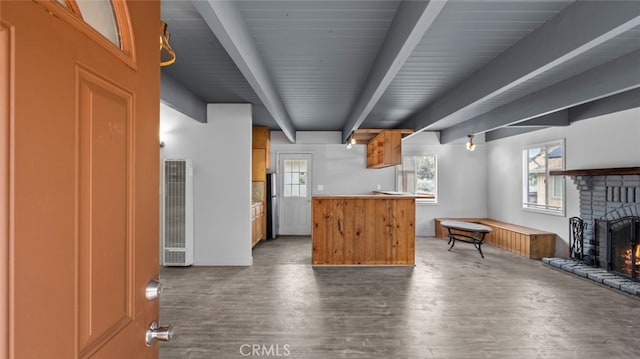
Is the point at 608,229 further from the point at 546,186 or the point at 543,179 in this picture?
the point at 543,179

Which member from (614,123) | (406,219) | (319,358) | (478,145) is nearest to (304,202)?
(406,219)

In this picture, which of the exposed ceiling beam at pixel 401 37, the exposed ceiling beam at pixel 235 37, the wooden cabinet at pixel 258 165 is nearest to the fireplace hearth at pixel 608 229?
the exposed ceiling beam at pixel 401 37

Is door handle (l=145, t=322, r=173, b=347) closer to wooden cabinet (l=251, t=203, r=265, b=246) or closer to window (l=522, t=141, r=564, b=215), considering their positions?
wooden cabinet (l=251, t=203, r=265, b=246)

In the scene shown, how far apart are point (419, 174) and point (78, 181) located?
7027 millimetres

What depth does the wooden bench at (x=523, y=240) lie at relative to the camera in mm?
5051

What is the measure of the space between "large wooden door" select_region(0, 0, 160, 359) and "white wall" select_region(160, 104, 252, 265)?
362 centimetres

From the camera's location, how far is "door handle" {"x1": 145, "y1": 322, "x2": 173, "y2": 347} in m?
0.87

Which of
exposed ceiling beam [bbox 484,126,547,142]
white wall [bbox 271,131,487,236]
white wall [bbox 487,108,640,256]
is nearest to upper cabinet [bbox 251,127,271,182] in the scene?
white wall [bbox 271,131,487,236]

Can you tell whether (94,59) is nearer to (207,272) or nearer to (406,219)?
(207,272)

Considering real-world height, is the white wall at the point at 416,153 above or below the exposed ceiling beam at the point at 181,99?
below

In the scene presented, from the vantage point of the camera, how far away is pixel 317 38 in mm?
2389

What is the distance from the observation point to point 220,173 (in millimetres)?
4473

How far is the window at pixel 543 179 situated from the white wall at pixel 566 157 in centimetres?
11

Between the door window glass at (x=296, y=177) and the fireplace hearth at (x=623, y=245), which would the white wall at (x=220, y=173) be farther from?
the fireplace hearth at (x=623, y=245)
